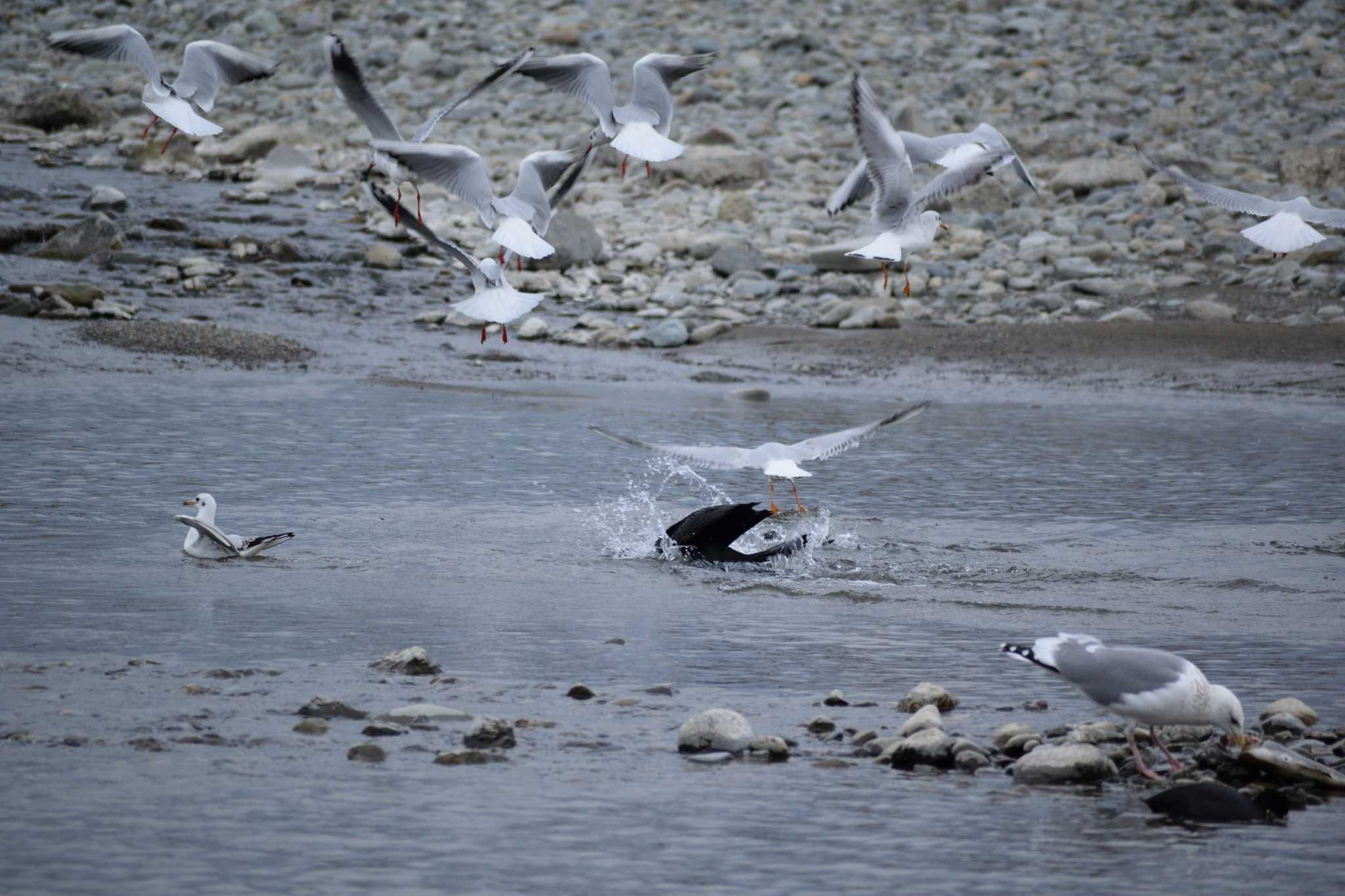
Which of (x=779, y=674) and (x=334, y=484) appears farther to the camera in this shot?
(x=334, y=484)

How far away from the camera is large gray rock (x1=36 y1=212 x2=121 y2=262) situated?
20.4m

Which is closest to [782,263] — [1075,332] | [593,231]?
[593,231]

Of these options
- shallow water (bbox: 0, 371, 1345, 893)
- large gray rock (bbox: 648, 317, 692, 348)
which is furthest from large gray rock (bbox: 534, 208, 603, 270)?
shallow water (bbox: 0, 371, 1345, 893)

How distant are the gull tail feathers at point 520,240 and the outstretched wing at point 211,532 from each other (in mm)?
3290

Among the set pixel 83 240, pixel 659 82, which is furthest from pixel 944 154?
pixel 83 240

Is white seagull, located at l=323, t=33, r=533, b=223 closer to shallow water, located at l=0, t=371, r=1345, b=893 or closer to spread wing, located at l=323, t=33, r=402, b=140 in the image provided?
spread wing, located at l=323, t=33, r=402, b=140

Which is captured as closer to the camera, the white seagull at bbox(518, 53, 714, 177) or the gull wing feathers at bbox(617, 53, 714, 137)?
the white seagull at bbox(518, 53, 714, 177)

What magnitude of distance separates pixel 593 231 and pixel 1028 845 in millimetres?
16698

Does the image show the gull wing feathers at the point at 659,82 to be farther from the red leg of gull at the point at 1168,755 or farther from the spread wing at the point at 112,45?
the red leg of gull at the point at 1168,755

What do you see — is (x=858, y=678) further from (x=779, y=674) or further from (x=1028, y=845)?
(x=1028, y=845)

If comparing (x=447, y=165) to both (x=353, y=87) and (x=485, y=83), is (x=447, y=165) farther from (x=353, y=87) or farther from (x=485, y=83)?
(x=353, y=87)

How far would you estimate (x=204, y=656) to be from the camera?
713 centimetres

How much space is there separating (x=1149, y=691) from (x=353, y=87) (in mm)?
7865

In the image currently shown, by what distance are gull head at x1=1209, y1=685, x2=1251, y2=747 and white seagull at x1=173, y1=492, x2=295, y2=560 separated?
5.18 meters
